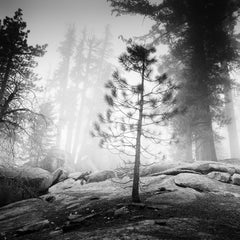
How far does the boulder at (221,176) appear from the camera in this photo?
9.34 metres

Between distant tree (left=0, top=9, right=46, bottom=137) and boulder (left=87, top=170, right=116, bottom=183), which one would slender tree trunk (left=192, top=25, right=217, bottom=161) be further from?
distant tree (left=0, top=9, right=46, bottom=137)

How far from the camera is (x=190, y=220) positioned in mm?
4859

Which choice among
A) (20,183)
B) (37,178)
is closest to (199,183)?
(20,183)

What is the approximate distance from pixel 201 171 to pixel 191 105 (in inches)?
190

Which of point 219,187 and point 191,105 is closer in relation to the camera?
point 219,187

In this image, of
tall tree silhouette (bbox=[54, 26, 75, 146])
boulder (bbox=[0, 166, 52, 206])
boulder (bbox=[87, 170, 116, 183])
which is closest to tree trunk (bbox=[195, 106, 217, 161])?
boulder (bbox=[87, 170, 116, 183])

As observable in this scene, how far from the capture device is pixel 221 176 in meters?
9.48

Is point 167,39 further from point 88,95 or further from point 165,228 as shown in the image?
point 88,95

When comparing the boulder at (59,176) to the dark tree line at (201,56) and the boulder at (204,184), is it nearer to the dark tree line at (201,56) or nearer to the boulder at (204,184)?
the boulder at (204,184)

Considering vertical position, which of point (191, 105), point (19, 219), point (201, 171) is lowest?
point (19, 219)

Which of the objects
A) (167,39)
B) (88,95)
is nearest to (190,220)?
(167,39)

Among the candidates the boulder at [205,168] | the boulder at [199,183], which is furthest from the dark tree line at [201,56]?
the boulder at [199,183]

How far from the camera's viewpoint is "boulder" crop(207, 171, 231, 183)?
934 cm

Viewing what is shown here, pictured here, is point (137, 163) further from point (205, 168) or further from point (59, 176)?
point (59, 176)
